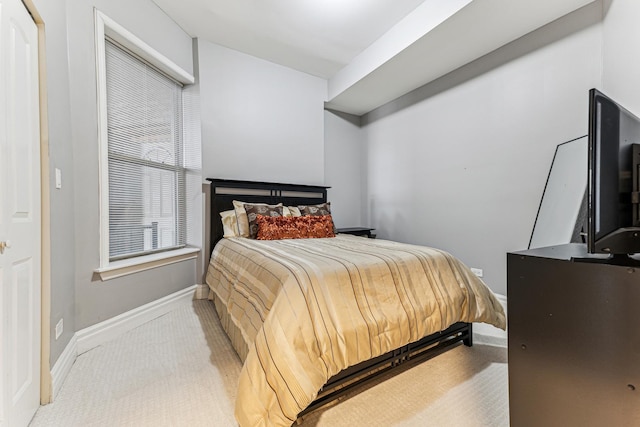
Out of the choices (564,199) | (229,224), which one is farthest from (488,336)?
(229,224)

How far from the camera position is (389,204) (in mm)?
4160

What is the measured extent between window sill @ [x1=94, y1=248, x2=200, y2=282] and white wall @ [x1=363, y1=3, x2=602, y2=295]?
273 centimetres

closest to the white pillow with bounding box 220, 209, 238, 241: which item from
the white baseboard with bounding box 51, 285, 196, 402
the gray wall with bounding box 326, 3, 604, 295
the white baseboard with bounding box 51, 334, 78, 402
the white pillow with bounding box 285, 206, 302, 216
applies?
the white pillow with bounding box 285, 206, 302, 216

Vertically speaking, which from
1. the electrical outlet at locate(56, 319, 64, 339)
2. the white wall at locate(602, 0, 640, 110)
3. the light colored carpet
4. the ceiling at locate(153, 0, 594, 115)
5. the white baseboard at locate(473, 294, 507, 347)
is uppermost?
the ceiling at locate(153, 0, 594, 115)

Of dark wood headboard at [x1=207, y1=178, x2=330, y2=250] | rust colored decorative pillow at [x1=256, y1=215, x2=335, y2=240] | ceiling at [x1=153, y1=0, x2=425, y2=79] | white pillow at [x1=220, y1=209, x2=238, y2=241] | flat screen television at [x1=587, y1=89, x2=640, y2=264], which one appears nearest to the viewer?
flat screen television at [x1=587, y1=89, x2=640, y2=264]

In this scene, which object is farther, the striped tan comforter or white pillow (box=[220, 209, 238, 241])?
white pillow (box=[220, 209, 238, 241])

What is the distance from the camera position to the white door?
3.75 ft

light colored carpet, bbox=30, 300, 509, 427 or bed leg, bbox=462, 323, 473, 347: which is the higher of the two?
bed leg, bbox=462, 323, 473, 347

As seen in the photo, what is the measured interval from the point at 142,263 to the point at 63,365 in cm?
92

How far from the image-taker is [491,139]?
2.93 m

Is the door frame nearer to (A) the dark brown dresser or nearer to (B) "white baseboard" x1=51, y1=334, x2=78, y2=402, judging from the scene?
(B) "white baseboard" x1=51, y1=334, x2=78, y2=402

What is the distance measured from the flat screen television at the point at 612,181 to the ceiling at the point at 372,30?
192 centimetres

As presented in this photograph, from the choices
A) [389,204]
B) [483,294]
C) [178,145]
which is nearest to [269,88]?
[178,145]

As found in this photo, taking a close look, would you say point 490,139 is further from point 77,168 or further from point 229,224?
point 77,168
